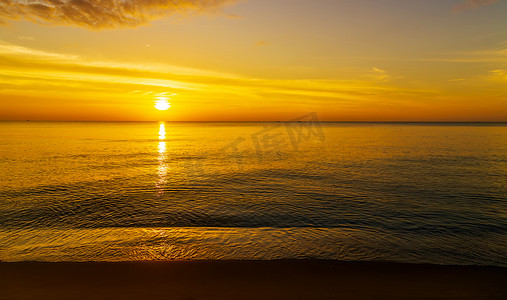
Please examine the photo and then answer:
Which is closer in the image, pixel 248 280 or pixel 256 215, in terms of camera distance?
pixel 248 280

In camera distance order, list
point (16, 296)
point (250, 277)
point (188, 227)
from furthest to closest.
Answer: point (188, 227)
point (250, 277)
point (16, 296)

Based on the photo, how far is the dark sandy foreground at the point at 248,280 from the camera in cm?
906

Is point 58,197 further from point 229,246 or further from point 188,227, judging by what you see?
point 229,246

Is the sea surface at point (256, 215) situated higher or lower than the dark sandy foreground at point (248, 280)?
lower

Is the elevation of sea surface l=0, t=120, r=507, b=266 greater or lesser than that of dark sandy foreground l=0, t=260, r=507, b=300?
lesser

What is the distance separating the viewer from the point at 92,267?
1096cm

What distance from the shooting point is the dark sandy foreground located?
906cm

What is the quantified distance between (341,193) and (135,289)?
19.6 metres

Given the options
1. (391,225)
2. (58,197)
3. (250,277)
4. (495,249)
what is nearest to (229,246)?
(250,277)

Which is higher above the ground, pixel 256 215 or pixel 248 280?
pixel 248 280

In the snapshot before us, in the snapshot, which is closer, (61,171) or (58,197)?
(58,197)

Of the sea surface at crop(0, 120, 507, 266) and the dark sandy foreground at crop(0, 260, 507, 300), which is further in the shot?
the sea surface at crop(0, 120, 507, 266)

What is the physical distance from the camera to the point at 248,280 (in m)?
10.1

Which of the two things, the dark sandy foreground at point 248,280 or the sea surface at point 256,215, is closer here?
the dark sandy foreground at point 248,280
